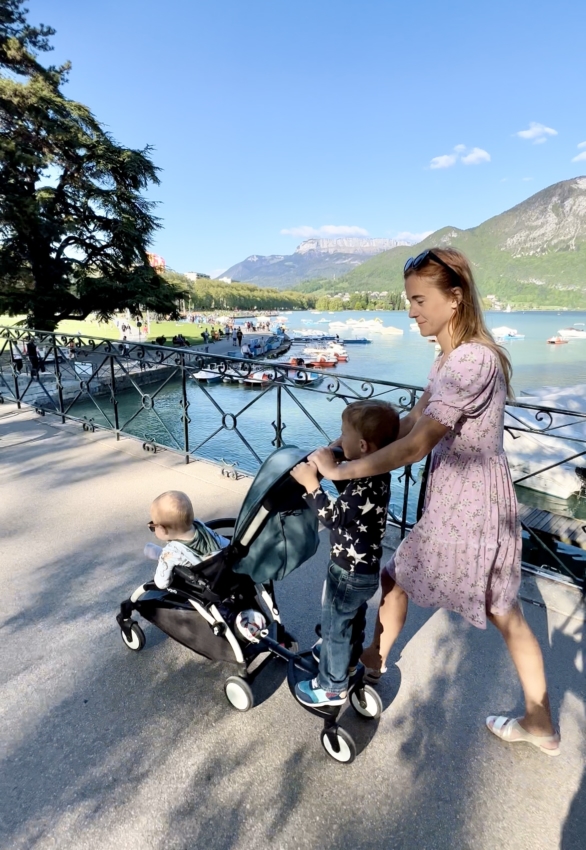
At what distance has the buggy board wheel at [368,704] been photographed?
1725 mm

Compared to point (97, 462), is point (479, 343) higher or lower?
higher

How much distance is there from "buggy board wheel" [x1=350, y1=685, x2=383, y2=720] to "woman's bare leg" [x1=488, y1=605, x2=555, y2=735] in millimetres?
530

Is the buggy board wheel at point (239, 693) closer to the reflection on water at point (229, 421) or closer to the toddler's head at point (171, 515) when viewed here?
the toddler's head at point (171, 515)

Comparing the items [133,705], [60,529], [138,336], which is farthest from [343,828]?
[138,336]

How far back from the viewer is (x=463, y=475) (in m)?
1.46

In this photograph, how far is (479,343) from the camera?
52.9 inches

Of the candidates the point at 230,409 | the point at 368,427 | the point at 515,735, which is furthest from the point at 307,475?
the point at 230,409

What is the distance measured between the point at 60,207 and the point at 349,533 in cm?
2810

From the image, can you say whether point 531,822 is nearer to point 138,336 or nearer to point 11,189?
point 11,189

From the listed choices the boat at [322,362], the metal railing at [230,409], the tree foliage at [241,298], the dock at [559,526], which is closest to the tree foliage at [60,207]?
the metal railing at [230,409]

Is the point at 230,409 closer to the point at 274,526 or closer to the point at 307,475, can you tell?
the point at 274,526

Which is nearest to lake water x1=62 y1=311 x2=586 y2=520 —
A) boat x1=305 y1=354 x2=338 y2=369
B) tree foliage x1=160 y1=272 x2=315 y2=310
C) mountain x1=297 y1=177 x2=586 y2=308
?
boat x1=305 y1=354 x2=338 y2=369

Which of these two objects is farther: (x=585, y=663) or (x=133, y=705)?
(x=585, y=663)

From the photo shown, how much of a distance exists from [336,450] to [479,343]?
55 centimetres
